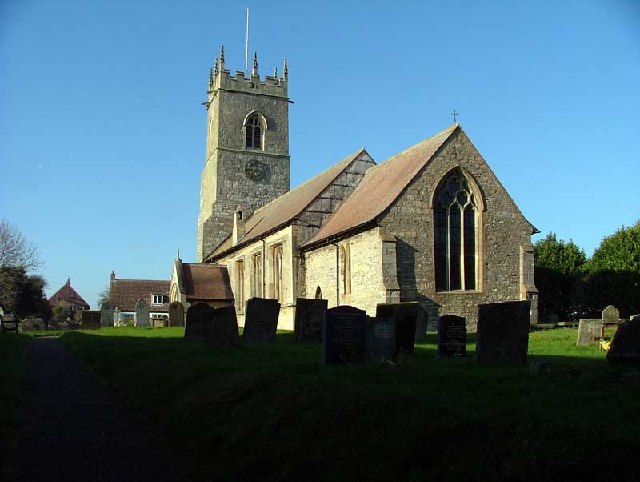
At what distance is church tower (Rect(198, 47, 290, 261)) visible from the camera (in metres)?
50.6

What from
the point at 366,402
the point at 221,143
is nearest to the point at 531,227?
the point at 366,402

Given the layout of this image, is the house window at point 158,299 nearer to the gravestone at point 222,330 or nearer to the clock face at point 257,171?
the clock face at point 257,171

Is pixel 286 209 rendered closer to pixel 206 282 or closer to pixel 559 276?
pixel 206 282

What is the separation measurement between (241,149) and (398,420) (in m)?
45.7

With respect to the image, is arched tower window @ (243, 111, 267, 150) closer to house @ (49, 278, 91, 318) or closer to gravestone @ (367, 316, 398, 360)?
gravestone @ (367, 316, 398, 360)

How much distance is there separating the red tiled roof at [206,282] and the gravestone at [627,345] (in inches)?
1326

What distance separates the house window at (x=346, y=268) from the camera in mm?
27922

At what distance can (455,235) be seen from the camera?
26453 mm

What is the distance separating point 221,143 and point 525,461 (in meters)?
47.0

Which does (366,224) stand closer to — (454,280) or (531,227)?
(454,280)

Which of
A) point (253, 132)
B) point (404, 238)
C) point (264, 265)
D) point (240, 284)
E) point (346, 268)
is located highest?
point (253, 132)

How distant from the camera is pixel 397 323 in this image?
14.5 m

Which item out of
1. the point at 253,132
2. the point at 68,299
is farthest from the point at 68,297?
the point at 253,132

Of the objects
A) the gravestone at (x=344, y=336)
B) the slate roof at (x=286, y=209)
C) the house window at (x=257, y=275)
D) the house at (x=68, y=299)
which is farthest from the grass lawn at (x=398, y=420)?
the house at (x=68, y=299)
